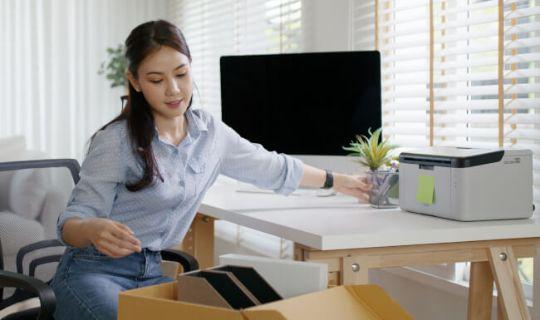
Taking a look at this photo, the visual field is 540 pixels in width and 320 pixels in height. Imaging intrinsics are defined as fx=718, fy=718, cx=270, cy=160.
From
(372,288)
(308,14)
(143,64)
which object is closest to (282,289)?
(372,288)

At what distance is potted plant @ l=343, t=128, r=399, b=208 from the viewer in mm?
2211

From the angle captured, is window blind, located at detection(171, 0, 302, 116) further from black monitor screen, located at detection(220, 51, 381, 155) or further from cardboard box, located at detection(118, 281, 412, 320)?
cardboard box, located at detection(118, 281, 412, 320)

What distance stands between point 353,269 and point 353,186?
50 cm

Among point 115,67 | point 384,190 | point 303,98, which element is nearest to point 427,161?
point 384,190

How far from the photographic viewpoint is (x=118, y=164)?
1.79 meters

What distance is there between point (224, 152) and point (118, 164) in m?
0.39

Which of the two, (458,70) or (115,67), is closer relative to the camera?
(458,70)

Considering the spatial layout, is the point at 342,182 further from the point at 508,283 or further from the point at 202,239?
the point at 202,239

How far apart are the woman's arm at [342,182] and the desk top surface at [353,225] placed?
0.04 m

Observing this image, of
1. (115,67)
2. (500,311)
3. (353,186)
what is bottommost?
(500,311)

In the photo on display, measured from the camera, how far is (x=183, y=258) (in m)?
1.99

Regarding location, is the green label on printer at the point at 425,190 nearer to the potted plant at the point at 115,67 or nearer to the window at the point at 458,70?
the window at the point at 458,70

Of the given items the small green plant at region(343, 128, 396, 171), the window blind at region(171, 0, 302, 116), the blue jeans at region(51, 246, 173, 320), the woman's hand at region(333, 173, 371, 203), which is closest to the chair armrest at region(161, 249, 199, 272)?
the blue jeans at region(51, 246, 173, 320)

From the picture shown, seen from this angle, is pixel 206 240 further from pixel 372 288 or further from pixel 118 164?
pixel 372 288
